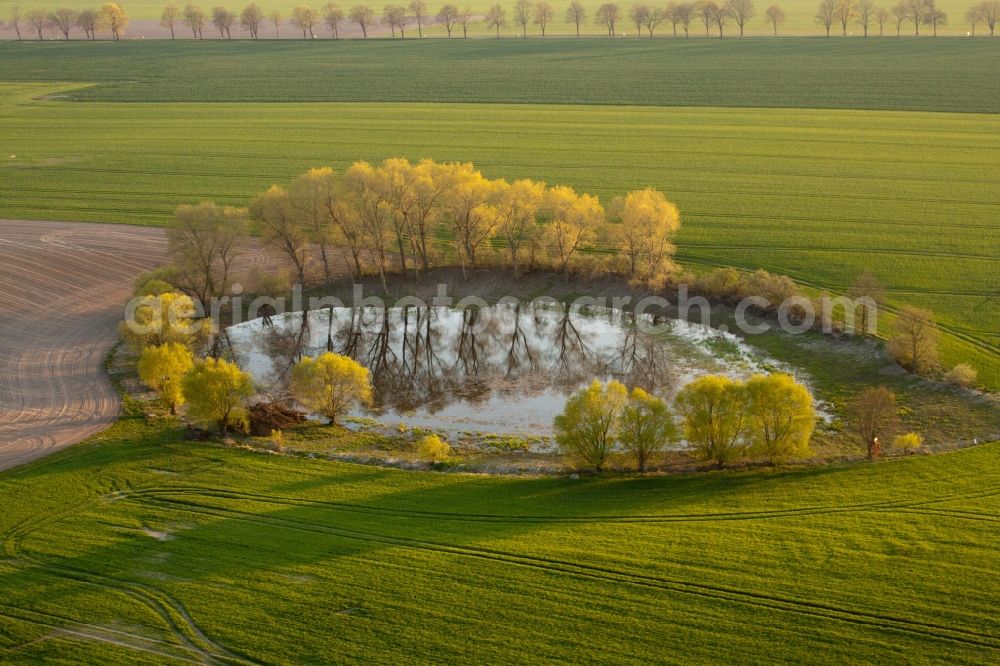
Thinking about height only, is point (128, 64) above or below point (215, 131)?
above

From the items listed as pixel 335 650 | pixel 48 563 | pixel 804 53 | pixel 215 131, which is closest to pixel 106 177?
pixel 215 131

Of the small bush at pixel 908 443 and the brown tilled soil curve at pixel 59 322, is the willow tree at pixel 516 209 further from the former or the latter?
the small bush at pixel 908 443

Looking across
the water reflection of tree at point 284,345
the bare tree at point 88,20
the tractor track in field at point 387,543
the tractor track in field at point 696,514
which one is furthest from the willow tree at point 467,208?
the bare tree at point 88,20

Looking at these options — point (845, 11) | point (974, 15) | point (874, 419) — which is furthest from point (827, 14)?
point (874, 419)

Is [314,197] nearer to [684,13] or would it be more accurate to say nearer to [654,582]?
[654,582]

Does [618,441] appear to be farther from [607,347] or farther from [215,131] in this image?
[215,131]
